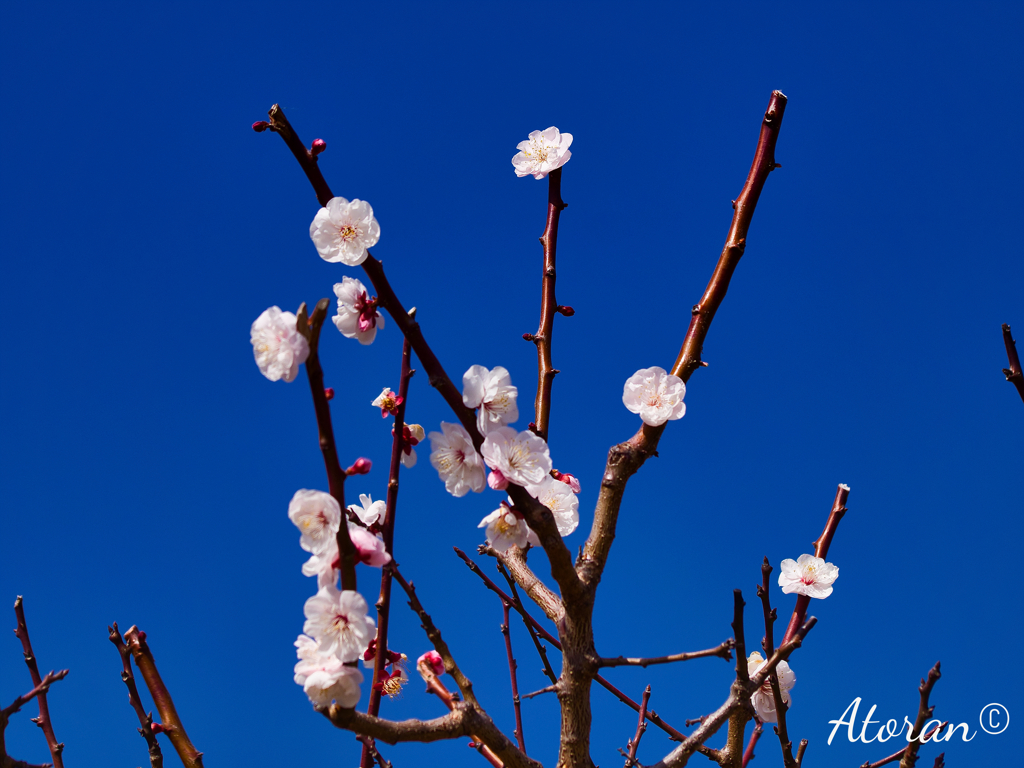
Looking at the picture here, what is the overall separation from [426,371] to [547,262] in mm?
945

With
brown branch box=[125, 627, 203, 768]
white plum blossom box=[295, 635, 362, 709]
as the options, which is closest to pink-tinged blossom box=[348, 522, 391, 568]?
white plum blossom box=[295, 635, 362, 709]

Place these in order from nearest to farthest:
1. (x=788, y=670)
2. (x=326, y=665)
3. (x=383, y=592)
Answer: (x=326, y=665), (x=383, y=592), (x=788, y=670)

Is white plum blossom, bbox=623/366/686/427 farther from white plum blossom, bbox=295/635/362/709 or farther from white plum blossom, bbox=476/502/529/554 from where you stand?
white plum blossom, bbox=295/635/362/709

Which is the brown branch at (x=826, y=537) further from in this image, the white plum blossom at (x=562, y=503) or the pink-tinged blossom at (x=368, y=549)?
the pink-tinged blossom at (x=368, y=549)

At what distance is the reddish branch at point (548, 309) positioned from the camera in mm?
1877

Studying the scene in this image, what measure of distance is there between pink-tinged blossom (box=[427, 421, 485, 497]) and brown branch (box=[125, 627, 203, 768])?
0.94m

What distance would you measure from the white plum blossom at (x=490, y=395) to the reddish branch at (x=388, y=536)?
6.2 inches

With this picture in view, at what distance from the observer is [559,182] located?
2.12 m

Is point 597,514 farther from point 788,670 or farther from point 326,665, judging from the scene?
point 788,670

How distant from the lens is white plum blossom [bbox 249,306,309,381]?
97cm

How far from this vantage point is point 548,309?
2006mm

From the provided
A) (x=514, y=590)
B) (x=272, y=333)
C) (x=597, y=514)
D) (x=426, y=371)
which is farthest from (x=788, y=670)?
(x=272, y=333)

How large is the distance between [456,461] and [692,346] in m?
0.70

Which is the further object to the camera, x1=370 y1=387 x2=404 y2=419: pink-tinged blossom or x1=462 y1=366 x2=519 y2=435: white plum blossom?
x1=370 y1=387 x2=404 y2=419: pink-tinged blossom
